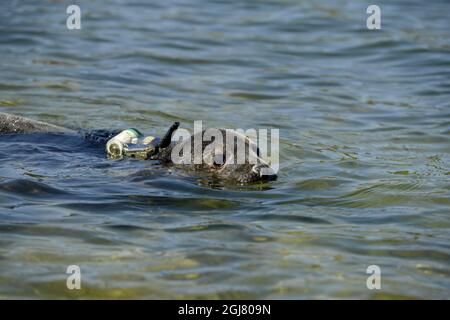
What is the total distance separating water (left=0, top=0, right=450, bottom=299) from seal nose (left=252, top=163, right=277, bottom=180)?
0.12m

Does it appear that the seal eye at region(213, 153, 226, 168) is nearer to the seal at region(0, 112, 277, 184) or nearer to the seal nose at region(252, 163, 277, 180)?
the seal at region(0, 112, 277, 184)

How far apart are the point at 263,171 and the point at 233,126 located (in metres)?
2.56

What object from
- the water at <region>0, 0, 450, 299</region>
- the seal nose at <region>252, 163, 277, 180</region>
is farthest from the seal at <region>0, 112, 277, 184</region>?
the water at <region>0, 0, 450, 299</region>

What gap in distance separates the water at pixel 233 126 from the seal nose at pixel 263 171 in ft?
0.40

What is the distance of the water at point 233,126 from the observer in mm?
4934

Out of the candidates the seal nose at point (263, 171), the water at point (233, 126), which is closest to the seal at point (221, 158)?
the seal nose at point (263, 171)

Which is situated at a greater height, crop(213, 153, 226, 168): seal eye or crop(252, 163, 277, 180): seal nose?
crop(213, 153, 226, 168): seal eye

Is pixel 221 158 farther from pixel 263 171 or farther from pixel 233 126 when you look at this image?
pixel 233 126

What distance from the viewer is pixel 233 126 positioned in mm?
8844

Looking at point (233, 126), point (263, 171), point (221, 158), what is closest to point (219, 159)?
point (221, 158)

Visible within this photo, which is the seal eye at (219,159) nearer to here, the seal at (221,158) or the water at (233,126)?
the seal at (221,158)

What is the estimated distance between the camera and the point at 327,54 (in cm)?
1230

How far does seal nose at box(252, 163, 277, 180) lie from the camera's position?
6254 millimetres

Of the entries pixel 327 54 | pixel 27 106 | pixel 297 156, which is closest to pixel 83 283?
pixel 297 156
